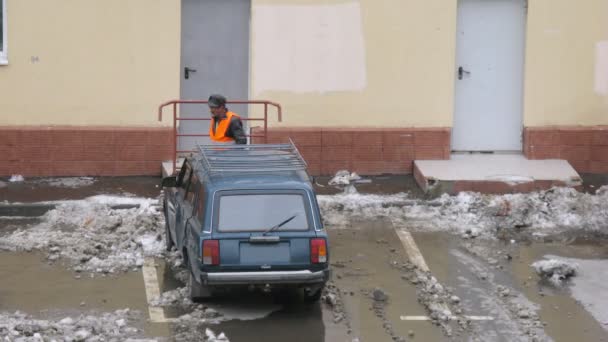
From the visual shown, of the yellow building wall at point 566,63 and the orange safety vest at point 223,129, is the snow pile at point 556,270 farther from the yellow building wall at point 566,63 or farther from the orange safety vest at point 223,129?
the yellow building wall at point 566,63

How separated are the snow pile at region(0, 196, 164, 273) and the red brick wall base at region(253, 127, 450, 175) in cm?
270

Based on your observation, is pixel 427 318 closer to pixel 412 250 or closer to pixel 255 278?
pixel 255 278

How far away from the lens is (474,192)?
1580cm

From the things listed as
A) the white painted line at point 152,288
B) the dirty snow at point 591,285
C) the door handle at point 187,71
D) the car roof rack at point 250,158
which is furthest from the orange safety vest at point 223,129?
the dirty snow at point 591,285

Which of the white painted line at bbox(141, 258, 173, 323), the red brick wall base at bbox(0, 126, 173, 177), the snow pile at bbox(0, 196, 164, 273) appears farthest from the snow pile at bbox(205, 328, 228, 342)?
the red brick wall base at bbox(0, 126, 173, 177)

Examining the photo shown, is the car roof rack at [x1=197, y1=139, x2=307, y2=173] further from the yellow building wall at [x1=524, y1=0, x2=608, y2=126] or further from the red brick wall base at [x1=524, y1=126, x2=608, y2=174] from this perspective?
the yellow building wall at [x1=524, y1=0, x2=608, y2=126]

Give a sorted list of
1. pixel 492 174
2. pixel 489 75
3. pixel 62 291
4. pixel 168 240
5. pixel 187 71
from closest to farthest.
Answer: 1. pixel 62 291
2. pixel 168 240
3. pixel 492 174
4. pixel 187 71
5. pixel 489 75

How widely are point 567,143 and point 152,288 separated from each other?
25.5 feet

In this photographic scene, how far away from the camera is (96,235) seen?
44.5 feet

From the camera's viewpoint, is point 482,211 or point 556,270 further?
point 482,211

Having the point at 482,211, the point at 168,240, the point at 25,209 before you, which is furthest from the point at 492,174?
the point at 25,209

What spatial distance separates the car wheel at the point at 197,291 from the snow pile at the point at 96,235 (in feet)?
5.02

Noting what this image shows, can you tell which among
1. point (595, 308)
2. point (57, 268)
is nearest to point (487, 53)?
point (595, 308)

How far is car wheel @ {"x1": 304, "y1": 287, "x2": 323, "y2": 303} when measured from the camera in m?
11.3
